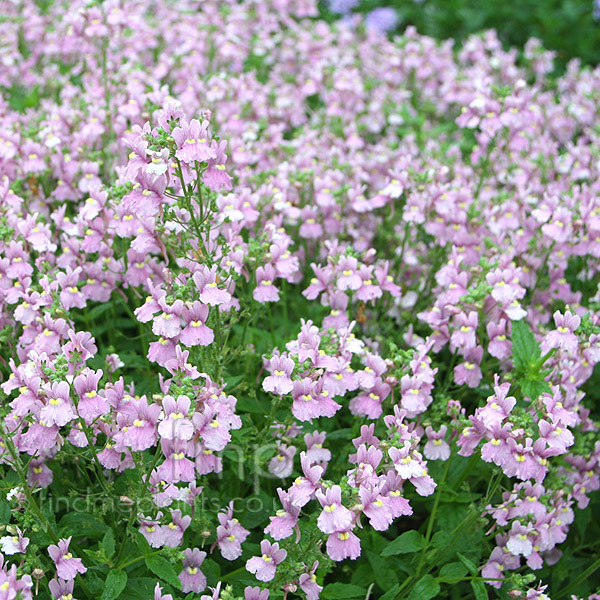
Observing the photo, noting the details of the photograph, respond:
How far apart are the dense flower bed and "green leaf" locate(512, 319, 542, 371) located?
0.01 metres

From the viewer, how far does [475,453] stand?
375cm

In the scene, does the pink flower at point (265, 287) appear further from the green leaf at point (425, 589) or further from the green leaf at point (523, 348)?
the green leaf at point (425, 589)

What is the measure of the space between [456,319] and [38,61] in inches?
223

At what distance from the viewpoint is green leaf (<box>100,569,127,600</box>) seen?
315cm

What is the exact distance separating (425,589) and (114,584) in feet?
4.61

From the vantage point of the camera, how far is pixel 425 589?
3506mm

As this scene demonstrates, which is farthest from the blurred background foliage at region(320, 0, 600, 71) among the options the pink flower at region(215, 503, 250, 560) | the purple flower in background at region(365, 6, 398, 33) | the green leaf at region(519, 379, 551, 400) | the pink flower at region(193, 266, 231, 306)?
the pink flower at region(215, 503, 250, 560)

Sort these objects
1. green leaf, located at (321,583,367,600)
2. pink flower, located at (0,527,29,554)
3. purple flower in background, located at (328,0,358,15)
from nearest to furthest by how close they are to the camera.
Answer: pink flower, located at (0,527,29,554) → green leaf, located at (321,583,367,600) → purple flower in background, located at (328,0,358,15)

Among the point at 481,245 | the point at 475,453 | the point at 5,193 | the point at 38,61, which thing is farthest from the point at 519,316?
the point at 38,61

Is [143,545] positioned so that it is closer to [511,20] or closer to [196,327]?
[196,327]

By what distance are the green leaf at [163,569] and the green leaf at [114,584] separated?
4.7 inches

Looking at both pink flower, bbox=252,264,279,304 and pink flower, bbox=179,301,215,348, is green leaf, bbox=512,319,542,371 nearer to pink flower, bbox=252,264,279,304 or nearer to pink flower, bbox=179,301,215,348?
pink flower, bbox=252,264,279,304

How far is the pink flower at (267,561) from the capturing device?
3.20 metres

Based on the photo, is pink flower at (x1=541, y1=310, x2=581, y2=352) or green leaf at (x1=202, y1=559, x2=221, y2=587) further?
pink flower at (x1=541, y1=310, x2=581, y2=352)
